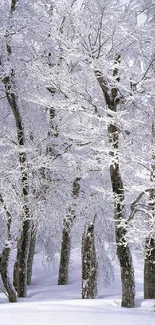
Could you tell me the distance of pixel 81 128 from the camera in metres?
9.46

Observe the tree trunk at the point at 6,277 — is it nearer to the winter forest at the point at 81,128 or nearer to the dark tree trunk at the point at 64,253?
the winter forest at the point at 81,128

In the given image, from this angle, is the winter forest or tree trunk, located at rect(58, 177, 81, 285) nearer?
the winter forest

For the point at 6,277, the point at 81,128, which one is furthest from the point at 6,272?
the point at 81,128

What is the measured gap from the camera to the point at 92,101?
31.3 feet

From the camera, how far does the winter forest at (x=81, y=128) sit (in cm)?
902

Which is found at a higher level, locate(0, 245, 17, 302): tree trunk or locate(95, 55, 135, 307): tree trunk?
locate(95, 55, 135, 307): tree trunk

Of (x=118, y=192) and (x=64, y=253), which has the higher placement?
(x=118, y=192)

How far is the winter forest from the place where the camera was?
902 centimetres

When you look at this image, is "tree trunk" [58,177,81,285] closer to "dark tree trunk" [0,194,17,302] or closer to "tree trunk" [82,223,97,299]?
"tree trunk" [82,223,97,299]

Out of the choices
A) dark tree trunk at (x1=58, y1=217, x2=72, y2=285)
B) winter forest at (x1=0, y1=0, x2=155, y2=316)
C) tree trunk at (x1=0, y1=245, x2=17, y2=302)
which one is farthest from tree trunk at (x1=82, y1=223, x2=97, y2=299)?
tree trunk at (x1=0, y1=245, x2=17, y2=302)

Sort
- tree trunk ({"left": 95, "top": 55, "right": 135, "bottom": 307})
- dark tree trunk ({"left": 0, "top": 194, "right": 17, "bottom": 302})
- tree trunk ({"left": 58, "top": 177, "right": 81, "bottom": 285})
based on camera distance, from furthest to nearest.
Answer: tree trunk ({"left": 58, "top": 177, "right": 81, "bottom": 285}) < dark tree trunk ({"left": 0, "top": 194, "right": 17, "bottom": 302}) < tree trunk ({"left": 95, "top": 55, "right": 135, "bottom": 307})

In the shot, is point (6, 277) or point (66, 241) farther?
point (66, 241)

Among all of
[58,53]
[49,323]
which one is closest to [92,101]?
[58,53]

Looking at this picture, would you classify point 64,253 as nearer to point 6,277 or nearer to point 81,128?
point 6,277
